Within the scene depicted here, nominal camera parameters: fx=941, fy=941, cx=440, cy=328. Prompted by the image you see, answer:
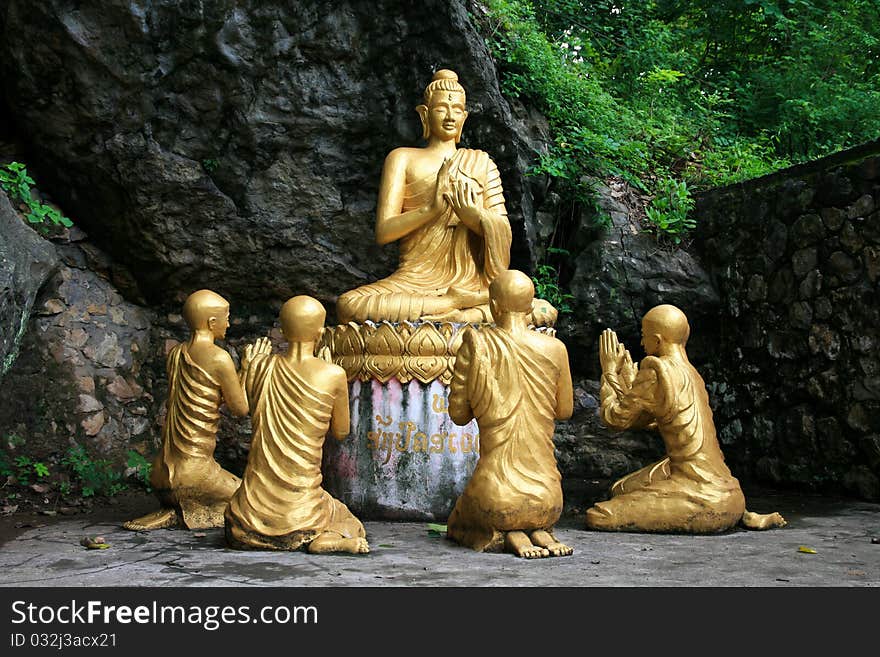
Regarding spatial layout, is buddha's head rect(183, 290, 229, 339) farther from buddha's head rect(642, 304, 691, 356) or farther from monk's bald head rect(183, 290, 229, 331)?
buddha's head rect(642, 304, 691, 356)

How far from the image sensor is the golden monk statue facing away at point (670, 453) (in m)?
4.88

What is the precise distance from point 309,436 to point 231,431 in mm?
3569

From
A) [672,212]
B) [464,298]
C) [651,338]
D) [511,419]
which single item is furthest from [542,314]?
[672,212]

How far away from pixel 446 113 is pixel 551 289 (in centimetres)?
206

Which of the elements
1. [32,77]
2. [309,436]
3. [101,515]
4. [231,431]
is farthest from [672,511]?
[32,77]

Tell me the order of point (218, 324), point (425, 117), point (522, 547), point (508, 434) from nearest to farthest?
point (522, 547)
point (508, 434)
point (218, 324)
point (425, 117)

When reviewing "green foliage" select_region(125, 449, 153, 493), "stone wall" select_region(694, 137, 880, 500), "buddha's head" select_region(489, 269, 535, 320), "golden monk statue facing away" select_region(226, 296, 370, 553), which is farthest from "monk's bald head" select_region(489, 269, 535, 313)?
"green foliage" select_region(125, 449, 153, 493)

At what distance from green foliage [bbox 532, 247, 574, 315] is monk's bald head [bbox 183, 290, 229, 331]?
3305 mm

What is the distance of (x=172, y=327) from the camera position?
7758mm

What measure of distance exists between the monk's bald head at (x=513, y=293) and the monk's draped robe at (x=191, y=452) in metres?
1.63

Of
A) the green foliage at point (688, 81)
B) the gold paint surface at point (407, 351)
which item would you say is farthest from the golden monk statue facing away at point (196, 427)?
the green foliage at point (688, 81)

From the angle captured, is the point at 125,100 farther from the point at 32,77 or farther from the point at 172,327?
the point at 172,327

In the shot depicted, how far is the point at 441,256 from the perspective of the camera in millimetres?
6227

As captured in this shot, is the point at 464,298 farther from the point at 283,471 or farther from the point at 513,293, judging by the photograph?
the point at 283,471
